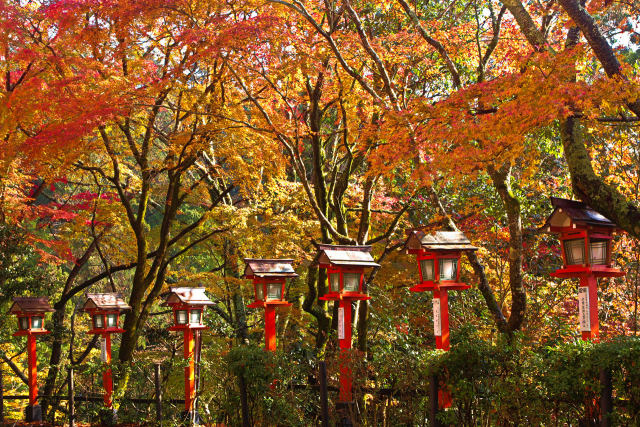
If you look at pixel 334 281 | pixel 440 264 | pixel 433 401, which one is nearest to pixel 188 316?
pixel 334 281

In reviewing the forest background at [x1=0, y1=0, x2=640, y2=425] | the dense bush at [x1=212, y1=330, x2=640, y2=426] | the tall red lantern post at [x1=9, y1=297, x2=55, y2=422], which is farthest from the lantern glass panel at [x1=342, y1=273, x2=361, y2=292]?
the tall red lantern post at [x1=9, y1=297, x2=55, y2=422]

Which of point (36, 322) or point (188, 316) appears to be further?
point (36, 322)

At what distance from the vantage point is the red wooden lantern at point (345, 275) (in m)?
8.22

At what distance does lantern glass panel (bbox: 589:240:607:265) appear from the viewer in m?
6.74

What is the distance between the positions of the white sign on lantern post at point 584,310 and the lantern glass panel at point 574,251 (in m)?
0.35

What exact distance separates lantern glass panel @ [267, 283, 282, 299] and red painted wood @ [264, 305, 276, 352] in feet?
0.57

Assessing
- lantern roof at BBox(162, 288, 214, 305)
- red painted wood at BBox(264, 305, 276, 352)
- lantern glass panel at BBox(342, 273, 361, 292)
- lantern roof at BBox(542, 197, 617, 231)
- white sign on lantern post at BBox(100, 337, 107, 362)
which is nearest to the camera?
lantern roof at BBox(542, 197, 617, 231)

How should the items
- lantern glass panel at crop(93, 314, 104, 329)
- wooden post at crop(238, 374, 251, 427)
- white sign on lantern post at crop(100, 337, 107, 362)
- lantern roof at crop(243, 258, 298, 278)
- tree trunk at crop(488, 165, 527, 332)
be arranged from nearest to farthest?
tree trunk at crop(488, 165, 527, 332), wooden post at crop(238, 374, 251, 427), lantern roof at crop(243, 258, 298, 278), white sign on lantern post at crop(100, 337, 107, 362), lantern glass panel at crop(93, 314, 104, 329)

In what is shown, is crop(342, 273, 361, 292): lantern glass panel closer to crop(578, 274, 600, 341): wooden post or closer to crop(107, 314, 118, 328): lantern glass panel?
crop(578, 274, 600, 341): wooden post

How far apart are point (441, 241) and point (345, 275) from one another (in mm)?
1670

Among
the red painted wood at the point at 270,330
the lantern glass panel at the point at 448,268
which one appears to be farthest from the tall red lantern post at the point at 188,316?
the lantern glass panel at the point at 448,268

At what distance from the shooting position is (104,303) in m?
12.2

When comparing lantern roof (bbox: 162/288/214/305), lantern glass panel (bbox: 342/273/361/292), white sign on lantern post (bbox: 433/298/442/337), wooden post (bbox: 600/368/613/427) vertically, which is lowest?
wooden post (bbox: 600/368/613/427)

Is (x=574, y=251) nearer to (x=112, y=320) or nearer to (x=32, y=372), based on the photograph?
(x=112, y=320)
